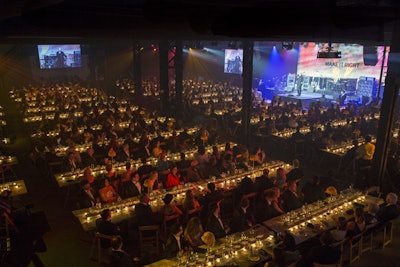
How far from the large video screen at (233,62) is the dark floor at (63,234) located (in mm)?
19153

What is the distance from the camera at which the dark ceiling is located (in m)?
3.26

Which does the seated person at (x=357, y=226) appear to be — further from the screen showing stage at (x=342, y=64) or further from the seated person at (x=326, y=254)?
the screen showing stage at (x=342, y=64)

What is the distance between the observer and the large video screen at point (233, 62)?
29969mm

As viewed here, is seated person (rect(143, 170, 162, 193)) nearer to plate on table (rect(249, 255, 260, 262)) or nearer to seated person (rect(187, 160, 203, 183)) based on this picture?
seated person (rect(187, 160, 203, 183))

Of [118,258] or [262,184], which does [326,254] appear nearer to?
[262,184]

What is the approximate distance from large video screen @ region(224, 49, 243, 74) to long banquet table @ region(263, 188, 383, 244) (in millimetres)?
22766

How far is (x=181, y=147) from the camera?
37.0 feet

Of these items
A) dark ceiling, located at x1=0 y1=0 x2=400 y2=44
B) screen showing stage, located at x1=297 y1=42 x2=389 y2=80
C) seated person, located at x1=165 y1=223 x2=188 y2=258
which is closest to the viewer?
dark ceiling, located at x1=0 y1=0 x2=400 y2=44

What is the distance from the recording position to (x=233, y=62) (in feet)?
101

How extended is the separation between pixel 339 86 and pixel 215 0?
20.6 m

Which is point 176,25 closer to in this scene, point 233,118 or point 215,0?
point 215,0

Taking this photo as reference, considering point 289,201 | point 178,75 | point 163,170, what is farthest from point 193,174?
point 178,75

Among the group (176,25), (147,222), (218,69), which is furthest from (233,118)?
(218,69)

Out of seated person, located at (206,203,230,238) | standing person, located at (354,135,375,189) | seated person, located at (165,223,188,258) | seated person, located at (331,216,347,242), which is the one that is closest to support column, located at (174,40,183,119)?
standing person, located at (354,135,375,189)
